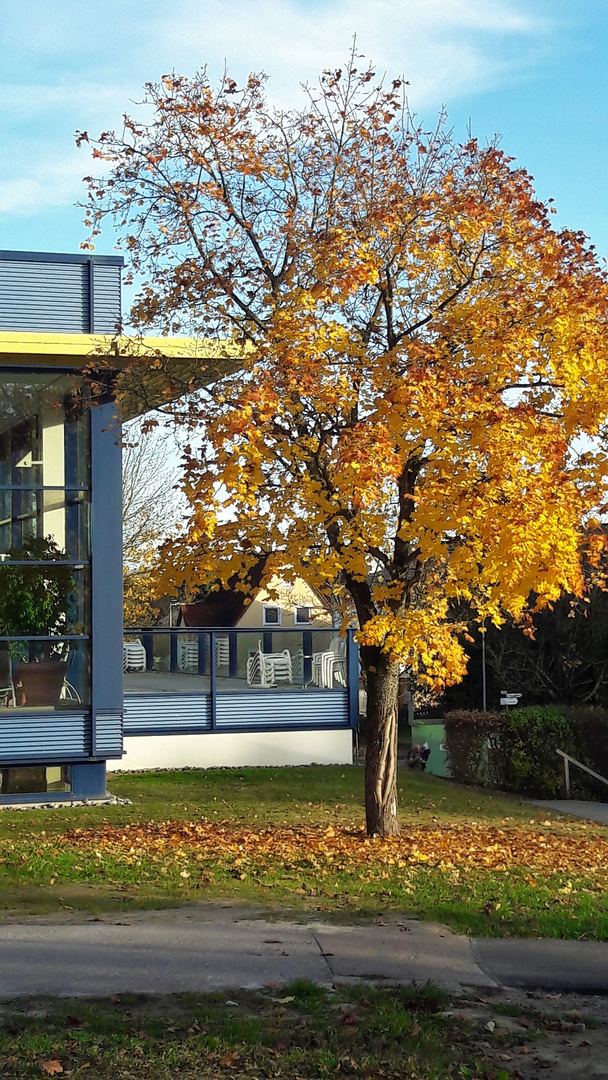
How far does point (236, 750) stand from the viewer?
1881 cm

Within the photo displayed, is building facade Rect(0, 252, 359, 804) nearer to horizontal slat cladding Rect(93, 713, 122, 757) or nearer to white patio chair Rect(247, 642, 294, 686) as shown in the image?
horizontal slat cladding Rect(93, 713, 122, 757)

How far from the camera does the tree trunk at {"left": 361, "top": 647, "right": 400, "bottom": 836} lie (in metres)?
11.8

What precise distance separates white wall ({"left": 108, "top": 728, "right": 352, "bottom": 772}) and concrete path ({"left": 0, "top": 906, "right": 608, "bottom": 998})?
10.6 metres

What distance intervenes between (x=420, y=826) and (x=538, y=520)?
5.68 metres

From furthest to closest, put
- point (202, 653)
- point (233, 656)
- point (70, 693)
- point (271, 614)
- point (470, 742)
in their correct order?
point (271, 614), point (470, 742), point (233, 656), point (202, 653), point (70, 693)

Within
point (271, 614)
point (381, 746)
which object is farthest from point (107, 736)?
point (271, 614)

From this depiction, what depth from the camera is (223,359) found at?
1230 centimetres

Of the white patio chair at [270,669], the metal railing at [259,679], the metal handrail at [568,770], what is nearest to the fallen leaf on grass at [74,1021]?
the metal railing at [259,679]

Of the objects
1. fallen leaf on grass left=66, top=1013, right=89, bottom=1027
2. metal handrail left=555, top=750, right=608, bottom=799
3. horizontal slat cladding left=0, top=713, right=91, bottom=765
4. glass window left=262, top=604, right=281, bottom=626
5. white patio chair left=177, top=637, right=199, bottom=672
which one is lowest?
metal handrail left=555, top=750, right=608, bottom=799

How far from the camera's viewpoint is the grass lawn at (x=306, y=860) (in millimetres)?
8383

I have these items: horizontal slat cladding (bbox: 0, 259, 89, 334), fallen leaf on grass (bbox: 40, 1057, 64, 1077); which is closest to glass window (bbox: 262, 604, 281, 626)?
horizontal slat cladding (bbox: 0, 259, 89, 334)

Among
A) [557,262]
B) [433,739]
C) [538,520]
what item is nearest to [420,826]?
[538,520]

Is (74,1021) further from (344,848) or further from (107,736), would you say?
(107,736)

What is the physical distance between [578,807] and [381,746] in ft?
27.8
